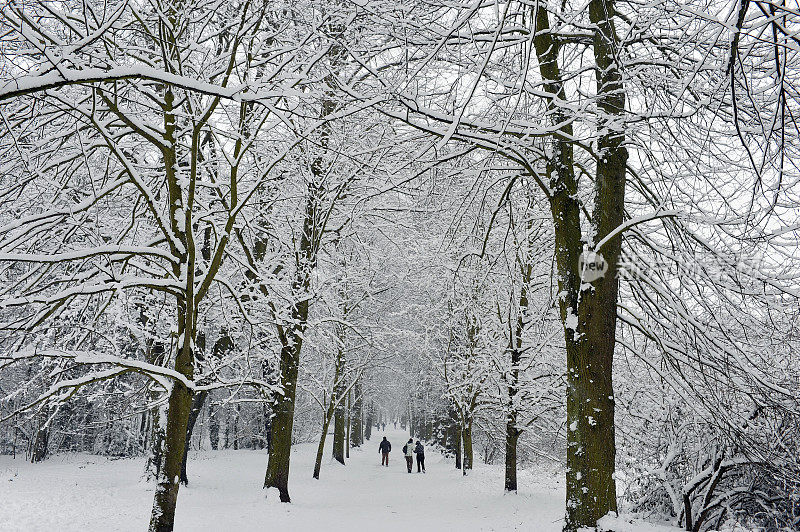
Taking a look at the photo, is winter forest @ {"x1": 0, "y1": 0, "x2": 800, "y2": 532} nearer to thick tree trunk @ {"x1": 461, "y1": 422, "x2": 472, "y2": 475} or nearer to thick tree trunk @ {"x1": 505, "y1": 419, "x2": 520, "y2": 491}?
thick tree trunk @ {"x1": 505, "y1": 419, "x2": 520, "y2": 491}

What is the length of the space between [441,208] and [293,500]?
27.0 ft

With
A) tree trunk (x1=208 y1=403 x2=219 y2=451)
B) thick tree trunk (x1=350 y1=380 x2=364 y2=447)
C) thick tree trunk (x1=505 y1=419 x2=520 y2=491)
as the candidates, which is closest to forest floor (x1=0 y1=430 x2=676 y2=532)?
thick tree trunk (x1=505 y1=419 x2=520 y2=491)

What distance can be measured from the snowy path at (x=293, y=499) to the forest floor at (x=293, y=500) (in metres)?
0.02

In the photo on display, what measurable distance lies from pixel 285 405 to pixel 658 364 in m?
7.40

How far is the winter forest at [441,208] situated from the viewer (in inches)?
162

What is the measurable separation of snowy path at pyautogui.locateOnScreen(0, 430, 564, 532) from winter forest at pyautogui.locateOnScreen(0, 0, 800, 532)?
15 cm

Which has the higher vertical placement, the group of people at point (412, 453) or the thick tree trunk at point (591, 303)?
the thick tree trunk at point (591, 303)

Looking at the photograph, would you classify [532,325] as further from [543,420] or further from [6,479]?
[6,479]

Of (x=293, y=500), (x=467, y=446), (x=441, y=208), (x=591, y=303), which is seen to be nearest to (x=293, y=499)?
(x=293, y=500)

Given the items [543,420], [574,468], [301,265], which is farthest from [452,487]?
[574,468]

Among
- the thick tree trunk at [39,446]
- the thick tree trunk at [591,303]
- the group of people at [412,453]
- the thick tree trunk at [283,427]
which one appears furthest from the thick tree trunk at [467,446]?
the thick tree trunk at [39,446]

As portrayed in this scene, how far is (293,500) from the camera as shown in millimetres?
11836

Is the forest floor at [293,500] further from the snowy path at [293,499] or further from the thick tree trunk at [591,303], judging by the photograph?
the thick tree trunk at [591,303]

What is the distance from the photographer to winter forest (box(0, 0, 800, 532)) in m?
4.12
